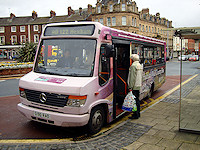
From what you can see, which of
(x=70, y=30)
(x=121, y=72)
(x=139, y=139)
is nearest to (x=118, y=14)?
(x=121, y=72)

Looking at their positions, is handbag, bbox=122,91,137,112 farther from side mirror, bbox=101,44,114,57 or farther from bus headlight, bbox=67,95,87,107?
bus headlight, bbox=67,95,87,107

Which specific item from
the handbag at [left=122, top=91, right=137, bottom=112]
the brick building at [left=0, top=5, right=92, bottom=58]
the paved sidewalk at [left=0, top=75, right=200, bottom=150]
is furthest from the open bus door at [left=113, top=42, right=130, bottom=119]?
the brick building at [left=0, top=5, right=92, bottom=58]

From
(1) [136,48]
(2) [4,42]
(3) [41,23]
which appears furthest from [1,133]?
(2) [4,42]

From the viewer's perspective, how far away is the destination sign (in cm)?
521

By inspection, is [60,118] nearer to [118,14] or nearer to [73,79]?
[73,79]

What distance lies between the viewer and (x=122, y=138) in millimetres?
5000

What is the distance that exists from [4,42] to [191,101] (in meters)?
66.5

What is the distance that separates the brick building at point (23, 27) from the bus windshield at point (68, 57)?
2144 inches

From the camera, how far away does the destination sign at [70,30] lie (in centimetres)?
521

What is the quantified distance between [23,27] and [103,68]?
63318mm

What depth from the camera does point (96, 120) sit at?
5.21m

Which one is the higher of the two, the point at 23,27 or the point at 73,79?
the point at 23,27

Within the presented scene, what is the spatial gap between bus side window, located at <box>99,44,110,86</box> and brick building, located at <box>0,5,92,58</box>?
54.7 metres

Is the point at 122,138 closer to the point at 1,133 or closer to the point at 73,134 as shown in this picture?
the point at 73,134
